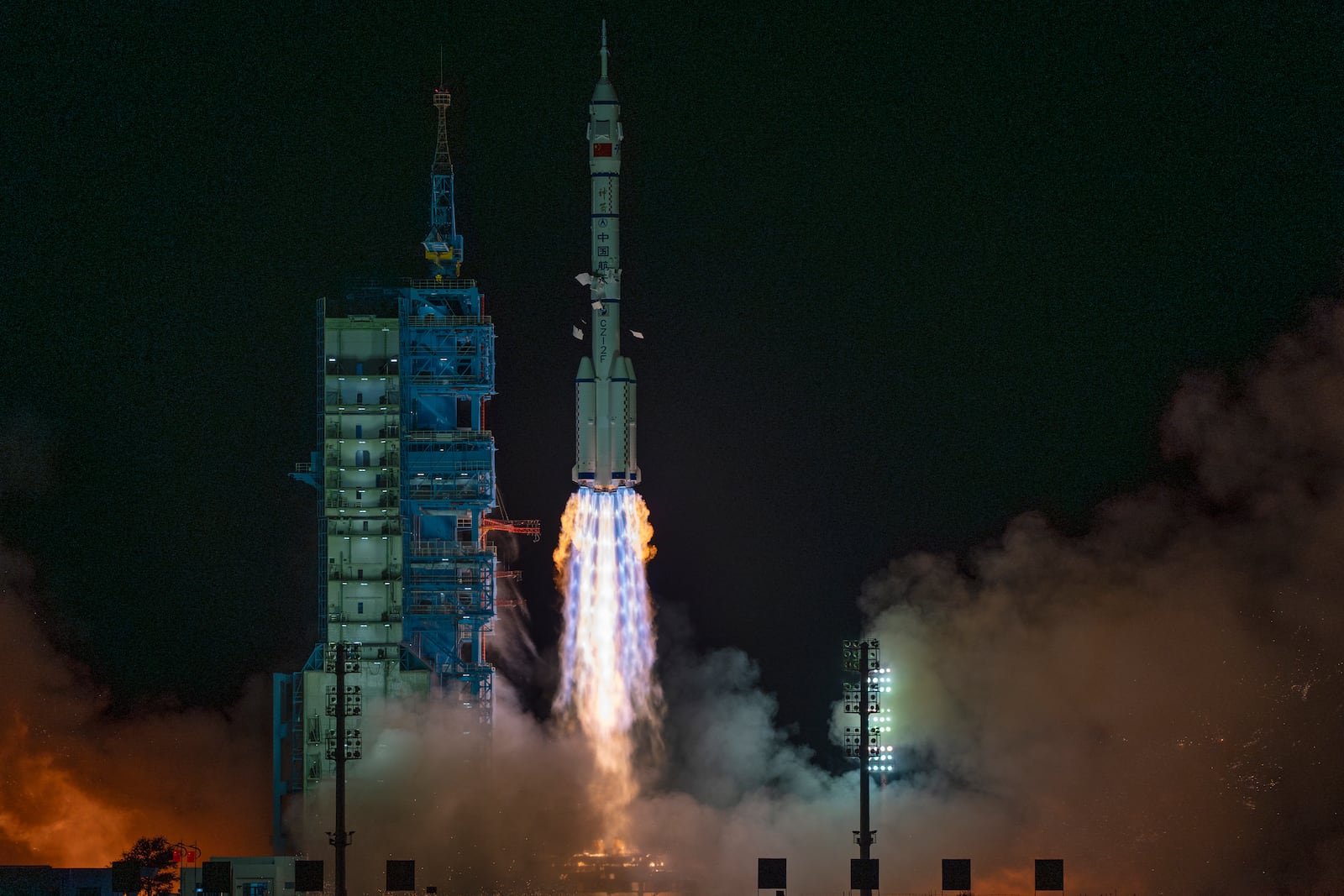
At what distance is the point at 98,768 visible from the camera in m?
48.9

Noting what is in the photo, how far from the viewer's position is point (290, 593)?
171ft

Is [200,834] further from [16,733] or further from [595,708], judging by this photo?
[595,708]

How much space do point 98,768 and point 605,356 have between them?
1285 cm

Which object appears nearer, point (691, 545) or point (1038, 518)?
point (1038, 518)

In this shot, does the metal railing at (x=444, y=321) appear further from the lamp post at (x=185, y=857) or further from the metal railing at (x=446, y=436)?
the lamp post at (x=185, y=857)

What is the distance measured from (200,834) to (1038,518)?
1691 cm

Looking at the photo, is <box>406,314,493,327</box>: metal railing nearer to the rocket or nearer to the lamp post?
the rocket

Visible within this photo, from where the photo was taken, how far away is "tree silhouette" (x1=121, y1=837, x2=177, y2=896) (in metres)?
43.2

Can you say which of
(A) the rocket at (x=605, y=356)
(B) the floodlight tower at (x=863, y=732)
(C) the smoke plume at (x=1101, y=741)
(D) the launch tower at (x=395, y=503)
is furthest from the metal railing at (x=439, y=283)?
(B) the floodlight tower at (x=863, y=732)

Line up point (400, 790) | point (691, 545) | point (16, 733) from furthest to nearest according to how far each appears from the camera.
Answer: point (691, 545) → point (16, 733) → point (400, 790)

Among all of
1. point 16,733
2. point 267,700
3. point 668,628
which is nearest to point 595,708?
point 668,628

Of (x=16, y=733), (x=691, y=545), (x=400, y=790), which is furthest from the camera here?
(x=691, y=545)

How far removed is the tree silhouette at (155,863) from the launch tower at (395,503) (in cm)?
312

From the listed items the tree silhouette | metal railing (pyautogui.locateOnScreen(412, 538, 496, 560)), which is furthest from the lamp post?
metal railing (pyautogui.locateOnScreen(412, 538, 496, 560))
